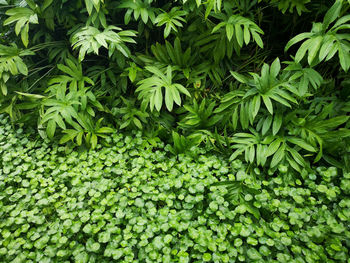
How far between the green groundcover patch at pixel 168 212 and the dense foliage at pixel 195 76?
24 cm

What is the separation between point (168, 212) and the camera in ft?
5.89

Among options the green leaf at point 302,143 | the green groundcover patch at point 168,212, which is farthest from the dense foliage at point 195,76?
the green groundcover patch at point 168,212

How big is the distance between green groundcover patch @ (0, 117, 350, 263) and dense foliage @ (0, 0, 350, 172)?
0.78ft

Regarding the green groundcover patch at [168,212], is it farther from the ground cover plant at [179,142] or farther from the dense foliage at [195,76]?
the dense foliage at [195,76]

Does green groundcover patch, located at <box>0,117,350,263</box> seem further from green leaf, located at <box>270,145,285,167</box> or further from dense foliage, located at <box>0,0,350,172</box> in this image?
dense foliage, located at <box>0,0,350,172</box>

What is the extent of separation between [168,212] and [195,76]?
1387mm

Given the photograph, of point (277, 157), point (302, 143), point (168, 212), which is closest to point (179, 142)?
point (168, 212)

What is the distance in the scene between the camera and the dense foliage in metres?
2.01

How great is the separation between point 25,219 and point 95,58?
181 centimetres

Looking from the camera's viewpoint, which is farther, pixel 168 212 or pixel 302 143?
pixel 302 143

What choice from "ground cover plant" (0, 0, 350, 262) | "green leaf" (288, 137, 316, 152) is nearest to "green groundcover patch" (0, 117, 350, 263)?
"ground cover plant" (0, 0, 350, 262)

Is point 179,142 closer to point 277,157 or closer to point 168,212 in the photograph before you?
point 168,212

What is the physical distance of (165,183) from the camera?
1.95m

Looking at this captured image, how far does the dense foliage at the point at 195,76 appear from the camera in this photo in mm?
2010
